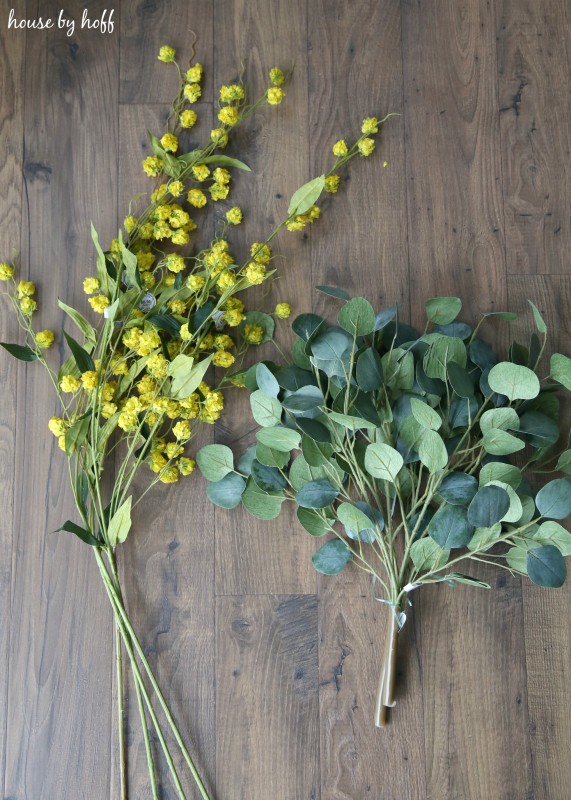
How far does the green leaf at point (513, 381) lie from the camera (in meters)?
0.96

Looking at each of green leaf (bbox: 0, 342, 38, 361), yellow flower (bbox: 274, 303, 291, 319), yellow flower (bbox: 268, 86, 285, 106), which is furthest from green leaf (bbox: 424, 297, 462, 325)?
green leaf (bbox: 0, 342, 38, 361)

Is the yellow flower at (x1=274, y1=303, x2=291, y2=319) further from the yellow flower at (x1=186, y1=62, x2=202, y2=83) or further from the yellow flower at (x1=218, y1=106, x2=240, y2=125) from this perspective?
the yellow flower at (x1=186, y1=62, x2=202, y2=83)

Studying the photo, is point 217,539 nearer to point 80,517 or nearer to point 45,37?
point 80,517

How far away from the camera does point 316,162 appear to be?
3.93ft

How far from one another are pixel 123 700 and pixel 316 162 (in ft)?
3.14

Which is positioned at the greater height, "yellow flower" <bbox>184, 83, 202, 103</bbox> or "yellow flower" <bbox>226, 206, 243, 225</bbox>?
"yellow flower" <bbox>184, 83, 202, 103</bbox>

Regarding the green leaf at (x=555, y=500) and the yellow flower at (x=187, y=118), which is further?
the yellow flower at (x=187, y=118)

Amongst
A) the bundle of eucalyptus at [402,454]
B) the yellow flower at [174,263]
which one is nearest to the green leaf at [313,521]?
the bundle of eucalyptus at [402,454]

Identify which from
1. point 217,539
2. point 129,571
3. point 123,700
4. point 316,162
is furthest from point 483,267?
point 123,700

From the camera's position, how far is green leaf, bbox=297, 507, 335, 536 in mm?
1066

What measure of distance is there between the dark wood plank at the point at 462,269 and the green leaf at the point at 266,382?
29cm

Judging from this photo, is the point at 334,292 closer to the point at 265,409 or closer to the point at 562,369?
the point at 265,409

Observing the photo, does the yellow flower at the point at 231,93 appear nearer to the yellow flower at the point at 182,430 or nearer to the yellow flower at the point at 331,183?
the yellow flower at the point at 331,183

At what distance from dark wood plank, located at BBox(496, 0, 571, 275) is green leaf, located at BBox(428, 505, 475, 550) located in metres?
0.46
